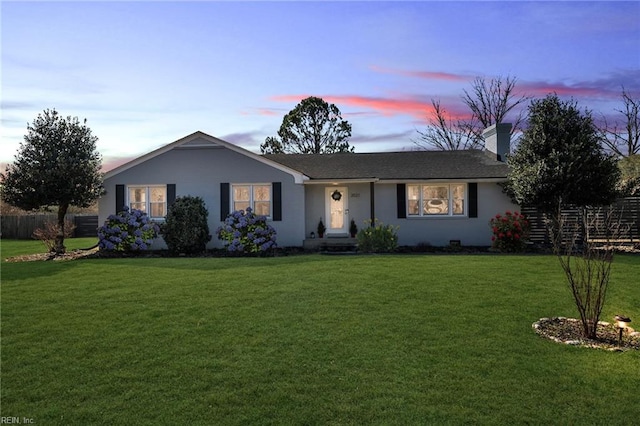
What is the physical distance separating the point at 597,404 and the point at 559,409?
41 centimetres

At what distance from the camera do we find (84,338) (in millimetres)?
5684

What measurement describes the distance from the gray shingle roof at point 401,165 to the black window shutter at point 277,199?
1504 millimetres

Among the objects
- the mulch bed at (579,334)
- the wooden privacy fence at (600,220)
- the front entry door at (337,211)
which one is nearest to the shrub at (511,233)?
the wooden privacy fence at (600,220)

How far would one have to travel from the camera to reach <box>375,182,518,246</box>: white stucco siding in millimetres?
17062

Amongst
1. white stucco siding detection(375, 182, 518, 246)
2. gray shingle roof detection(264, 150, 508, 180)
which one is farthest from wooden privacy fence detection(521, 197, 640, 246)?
gray shingle roof detection(264, 150, 508, 180)

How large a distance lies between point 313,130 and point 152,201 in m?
20.8

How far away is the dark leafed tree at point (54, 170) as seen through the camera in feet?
52.2

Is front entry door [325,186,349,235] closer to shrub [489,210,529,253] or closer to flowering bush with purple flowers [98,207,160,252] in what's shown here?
shrub [489,210,529,253]

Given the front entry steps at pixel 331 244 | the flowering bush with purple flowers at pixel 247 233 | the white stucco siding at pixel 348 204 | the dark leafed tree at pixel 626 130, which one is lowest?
the front entry steps at pixel 331 244

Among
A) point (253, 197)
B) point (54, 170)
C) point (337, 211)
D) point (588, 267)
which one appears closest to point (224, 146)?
point (253, 197)

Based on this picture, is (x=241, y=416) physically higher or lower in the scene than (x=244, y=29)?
lower

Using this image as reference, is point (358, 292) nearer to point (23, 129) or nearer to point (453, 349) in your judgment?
point (453, 349)

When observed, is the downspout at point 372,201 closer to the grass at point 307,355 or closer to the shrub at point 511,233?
the shrub at point 511,233

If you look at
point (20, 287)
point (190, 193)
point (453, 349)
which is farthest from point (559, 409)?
point (190, 193)
